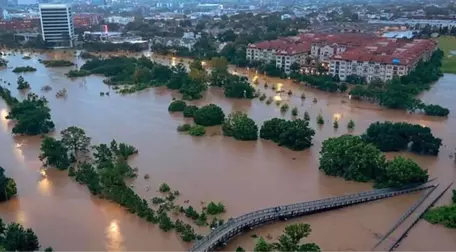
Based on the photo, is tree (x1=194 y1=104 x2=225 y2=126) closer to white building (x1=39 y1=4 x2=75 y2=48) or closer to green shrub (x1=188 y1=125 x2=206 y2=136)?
green shrub (x1=188 y1=125 x2=206 y2=136)

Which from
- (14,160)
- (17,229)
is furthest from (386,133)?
(14,160)

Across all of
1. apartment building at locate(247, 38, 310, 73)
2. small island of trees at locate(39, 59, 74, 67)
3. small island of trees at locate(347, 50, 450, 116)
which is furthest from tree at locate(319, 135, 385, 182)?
small island of trees at locate(39, 59, 74, 67)

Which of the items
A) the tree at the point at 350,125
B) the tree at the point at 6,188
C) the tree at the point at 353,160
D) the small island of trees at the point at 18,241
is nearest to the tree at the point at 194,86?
the tree at the point at 350,125

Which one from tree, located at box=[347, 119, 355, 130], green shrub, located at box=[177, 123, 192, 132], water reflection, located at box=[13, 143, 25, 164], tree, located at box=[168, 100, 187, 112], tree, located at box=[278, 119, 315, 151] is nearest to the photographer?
water reflection, located at box=[13, 143, 25, 164]

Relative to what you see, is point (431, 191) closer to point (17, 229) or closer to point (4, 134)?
point (17, 229)

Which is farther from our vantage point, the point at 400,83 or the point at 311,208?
the point at 400,83

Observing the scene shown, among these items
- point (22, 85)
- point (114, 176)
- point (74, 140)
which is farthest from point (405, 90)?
point (22, 85)
